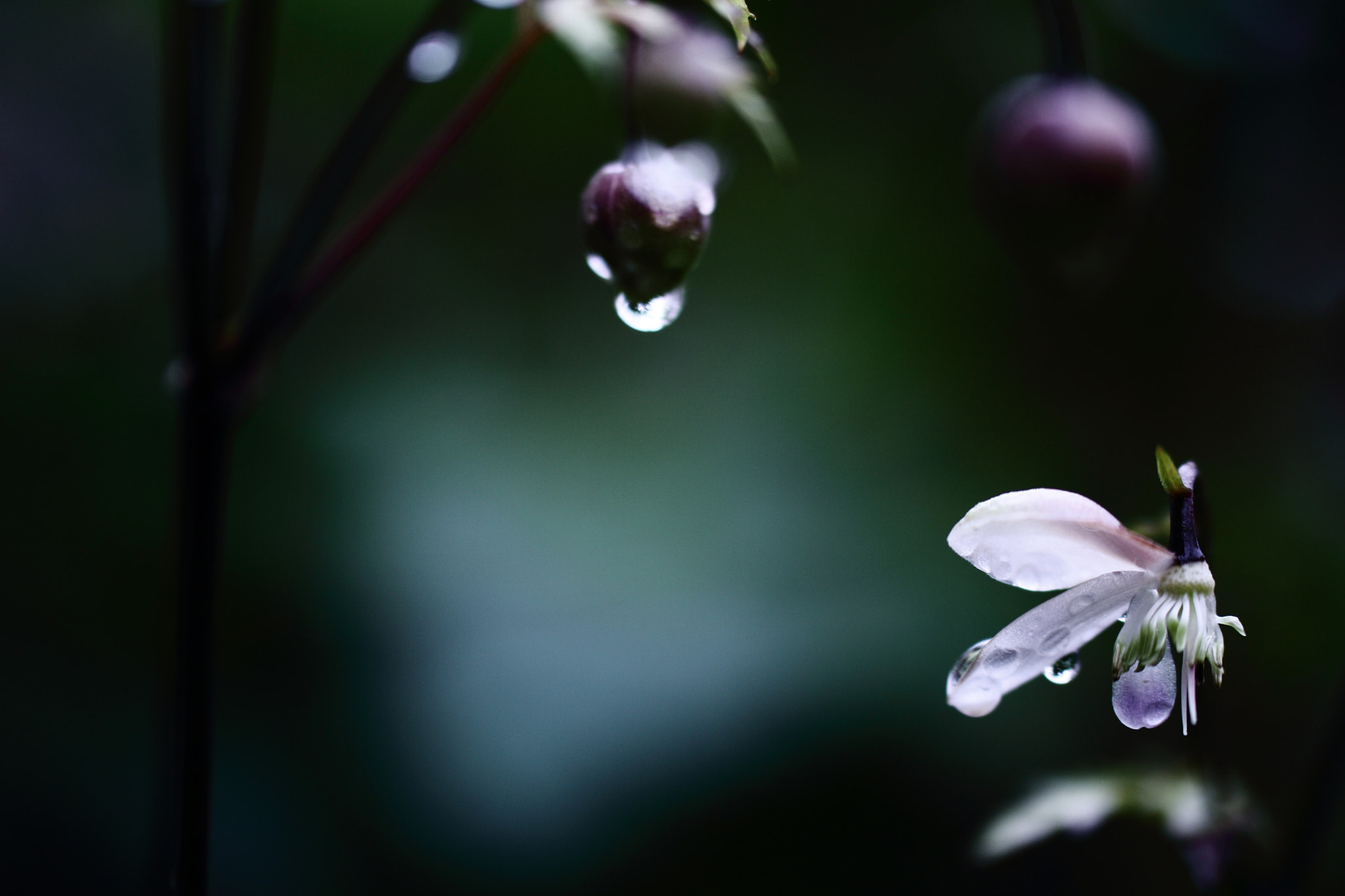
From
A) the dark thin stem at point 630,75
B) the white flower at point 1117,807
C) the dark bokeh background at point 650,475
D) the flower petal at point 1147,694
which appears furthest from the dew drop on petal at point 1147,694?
the dark bokeh background at point 650,475

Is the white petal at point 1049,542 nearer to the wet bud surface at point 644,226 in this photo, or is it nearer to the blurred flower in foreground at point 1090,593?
the blurred flower in foreground at point 1090,593

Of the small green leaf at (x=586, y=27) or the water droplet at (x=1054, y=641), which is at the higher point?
the small green leaf at (x=586, y=27)

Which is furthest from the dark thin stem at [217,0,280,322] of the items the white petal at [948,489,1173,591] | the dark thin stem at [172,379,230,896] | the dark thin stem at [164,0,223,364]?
the white petal at [948,489,1173,591]

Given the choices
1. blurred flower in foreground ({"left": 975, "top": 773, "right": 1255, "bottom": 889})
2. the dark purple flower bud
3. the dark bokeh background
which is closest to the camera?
blurred flower in foreground ({"left": 975, "top": 773, "right": 1255, "bottom": 889})

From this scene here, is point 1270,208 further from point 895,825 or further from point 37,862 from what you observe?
point 37,862

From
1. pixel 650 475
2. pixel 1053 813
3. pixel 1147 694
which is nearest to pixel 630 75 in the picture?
pixel 1147 694

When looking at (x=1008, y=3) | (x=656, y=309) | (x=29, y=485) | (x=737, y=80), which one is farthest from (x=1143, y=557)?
(x=1008, y=3)

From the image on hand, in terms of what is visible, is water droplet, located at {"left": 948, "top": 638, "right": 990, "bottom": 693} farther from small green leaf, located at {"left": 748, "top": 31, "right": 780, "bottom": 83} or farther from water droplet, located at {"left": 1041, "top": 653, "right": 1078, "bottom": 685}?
small green leaf, located at {"left": 748, "top": 31, "right": 780, "bottom": 83}
